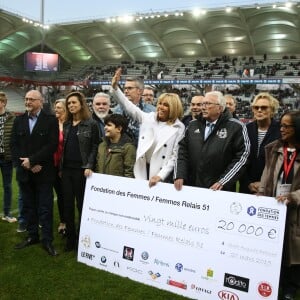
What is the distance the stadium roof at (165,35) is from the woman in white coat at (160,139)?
28.9m

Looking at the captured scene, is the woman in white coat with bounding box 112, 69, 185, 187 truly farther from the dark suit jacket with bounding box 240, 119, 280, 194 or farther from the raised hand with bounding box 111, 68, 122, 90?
the dark suit jacket with bounding box 240, 119, 280, 194

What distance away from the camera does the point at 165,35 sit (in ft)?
127

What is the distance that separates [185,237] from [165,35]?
37555 millimetres

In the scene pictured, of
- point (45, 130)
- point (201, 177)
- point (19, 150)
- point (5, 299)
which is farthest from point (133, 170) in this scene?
point (5, 299)

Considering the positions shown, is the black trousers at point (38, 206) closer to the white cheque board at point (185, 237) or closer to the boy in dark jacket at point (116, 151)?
the white cheque board at point (185, 237)

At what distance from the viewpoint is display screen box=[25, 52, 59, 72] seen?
39906mm

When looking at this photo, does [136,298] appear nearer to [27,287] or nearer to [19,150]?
[27,287]

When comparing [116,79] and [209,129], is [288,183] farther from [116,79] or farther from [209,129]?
[116,79]

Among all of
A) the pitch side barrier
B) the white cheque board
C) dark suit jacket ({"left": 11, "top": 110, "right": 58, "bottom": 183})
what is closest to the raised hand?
dark suit jacket ({"left": 11, "top": 110, "right": 58, "bottom": 183})

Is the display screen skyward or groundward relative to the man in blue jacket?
skyward

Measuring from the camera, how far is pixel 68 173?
418 cm

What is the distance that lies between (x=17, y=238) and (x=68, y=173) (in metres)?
1.30

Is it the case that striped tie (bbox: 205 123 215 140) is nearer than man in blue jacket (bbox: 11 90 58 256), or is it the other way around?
striped tie (bbox: 205 123 215 140)

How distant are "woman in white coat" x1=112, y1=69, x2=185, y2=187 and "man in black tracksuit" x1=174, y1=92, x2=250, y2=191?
0.23 m
